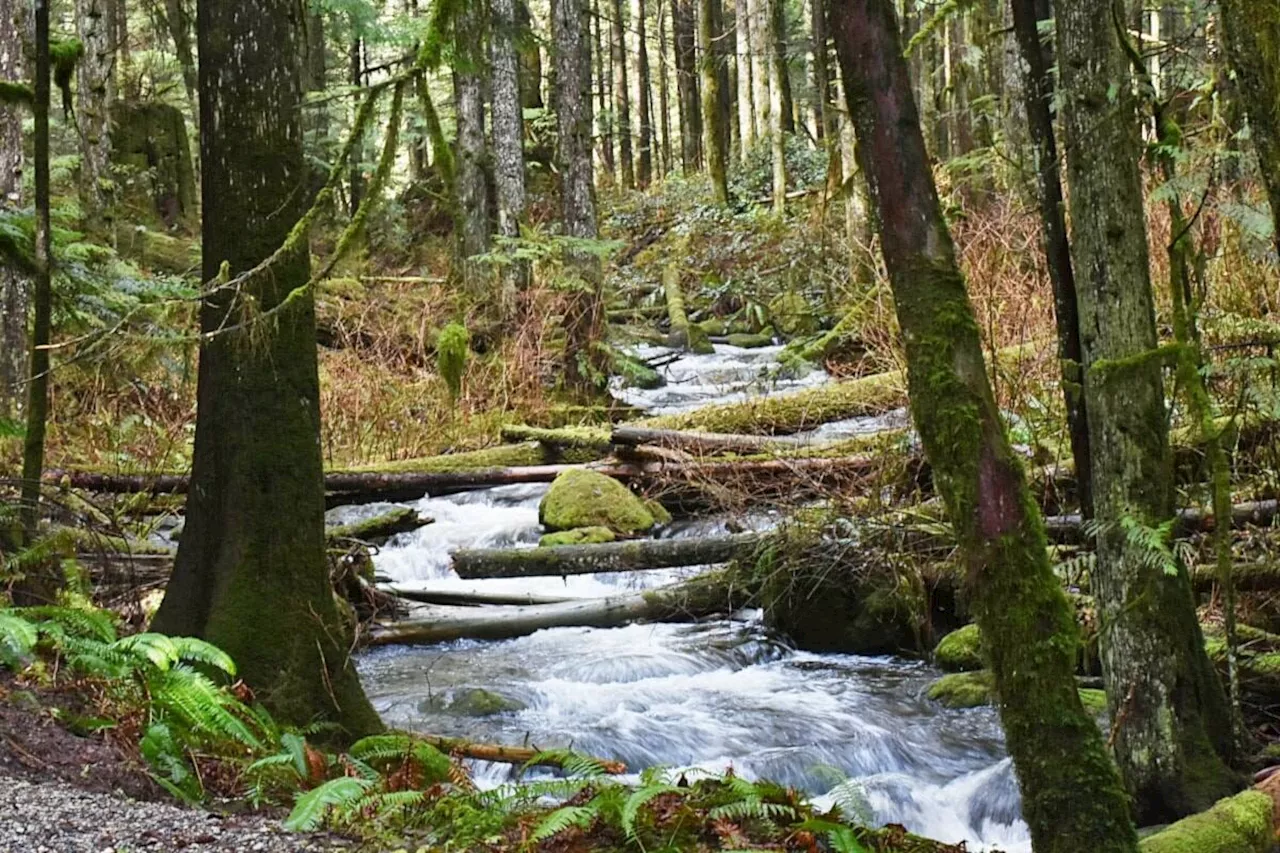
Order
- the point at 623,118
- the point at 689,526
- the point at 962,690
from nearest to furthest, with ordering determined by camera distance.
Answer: the point at 962,690 → the point at 689,526 → the point at 623,118

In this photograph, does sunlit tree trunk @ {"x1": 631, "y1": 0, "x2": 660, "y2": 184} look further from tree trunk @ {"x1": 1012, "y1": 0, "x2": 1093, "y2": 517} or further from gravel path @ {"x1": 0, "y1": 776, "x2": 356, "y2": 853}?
gravel path @ {"x1": 0, "y1": 776, "x2": 356, "y2": 853}

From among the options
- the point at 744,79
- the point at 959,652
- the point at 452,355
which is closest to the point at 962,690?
the point at 959,652

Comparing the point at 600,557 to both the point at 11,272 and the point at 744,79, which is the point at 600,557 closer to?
the point at 11,272

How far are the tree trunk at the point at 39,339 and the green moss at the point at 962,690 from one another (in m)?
5.38

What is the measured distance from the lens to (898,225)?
11.0ft

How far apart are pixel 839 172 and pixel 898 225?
1814 centimetres

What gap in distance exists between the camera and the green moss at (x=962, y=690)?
24.1 ft

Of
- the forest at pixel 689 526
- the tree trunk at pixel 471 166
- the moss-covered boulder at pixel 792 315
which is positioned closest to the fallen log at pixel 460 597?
the forest at pixel 689 526

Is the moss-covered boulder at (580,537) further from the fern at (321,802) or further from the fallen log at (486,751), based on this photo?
the fern at (321,802)

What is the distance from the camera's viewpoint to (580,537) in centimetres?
1012

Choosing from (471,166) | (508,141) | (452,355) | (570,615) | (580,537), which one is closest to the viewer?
(570,615)

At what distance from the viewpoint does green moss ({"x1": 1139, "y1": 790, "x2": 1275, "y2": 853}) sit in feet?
13.7

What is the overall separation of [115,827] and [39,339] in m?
3.55

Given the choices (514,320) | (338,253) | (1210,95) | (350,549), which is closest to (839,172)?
(514,320)
